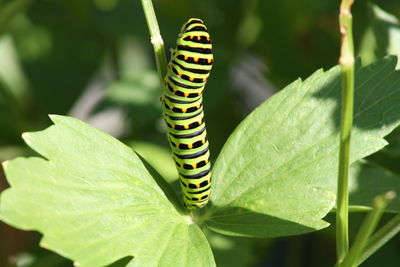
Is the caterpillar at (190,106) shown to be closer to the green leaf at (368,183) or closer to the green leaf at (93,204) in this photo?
the green leaf at (93,204)

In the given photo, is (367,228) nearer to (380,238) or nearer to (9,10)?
(380,238)

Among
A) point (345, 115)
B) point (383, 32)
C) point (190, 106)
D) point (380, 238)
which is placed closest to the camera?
point (345, 115)

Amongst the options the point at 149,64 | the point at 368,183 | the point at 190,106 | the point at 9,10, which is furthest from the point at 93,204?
the point at 149,64

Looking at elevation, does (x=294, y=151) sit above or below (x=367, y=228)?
above

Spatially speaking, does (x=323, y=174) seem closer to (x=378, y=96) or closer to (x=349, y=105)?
(x=378, y=96)

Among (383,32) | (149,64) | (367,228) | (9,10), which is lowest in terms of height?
(367,228)

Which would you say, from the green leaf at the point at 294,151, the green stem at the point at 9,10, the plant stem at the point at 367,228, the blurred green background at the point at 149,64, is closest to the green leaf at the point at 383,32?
the blurred green background at the point at 149,64

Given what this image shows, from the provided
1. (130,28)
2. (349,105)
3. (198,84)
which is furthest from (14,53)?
(349,105)
